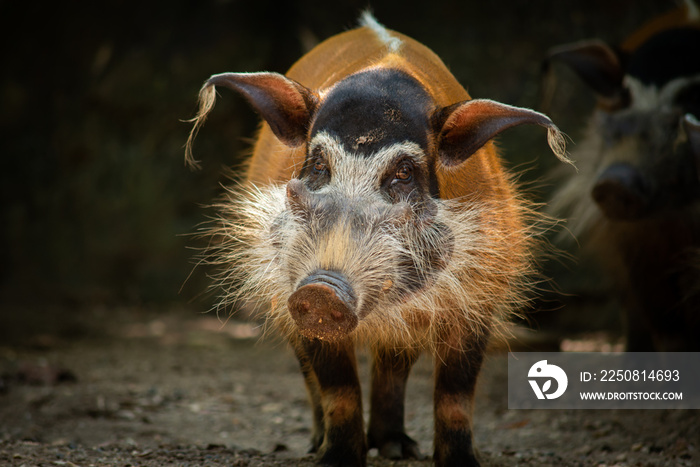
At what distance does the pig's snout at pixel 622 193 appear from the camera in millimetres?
5578

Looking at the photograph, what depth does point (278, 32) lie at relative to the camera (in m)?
9.48

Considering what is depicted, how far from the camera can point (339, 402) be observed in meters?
3.83

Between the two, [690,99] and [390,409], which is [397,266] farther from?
[690,99]

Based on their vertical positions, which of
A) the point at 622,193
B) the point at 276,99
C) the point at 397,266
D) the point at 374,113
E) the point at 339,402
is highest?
the point at 622,193

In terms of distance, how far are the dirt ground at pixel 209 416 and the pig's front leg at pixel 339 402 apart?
0.20 meters

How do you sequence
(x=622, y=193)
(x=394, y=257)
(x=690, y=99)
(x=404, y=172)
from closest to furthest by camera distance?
(x=394, y=257) → (x=404, y=172) → (x=622, y=193) → (x=690, y=99)

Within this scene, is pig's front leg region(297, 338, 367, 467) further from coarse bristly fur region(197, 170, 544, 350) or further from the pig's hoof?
the pig's hoof

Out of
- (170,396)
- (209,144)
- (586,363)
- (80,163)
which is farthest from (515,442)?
(80,163)

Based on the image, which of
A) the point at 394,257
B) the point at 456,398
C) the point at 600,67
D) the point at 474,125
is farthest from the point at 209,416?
the point at 600,67

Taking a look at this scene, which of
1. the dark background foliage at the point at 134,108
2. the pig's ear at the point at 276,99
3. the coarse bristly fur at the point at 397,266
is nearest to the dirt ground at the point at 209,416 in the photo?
the coarse bristly fur at the point at 397,266

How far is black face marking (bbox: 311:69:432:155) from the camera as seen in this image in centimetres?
350

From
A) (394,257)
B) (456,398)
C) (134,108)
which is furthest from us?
(134,108)

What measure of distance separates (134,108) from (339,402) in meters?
6.45

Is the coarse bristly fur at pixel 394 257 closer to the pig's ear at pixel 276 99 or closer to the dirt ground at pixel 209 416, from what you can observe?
the pig's ear at pixel 276 99
